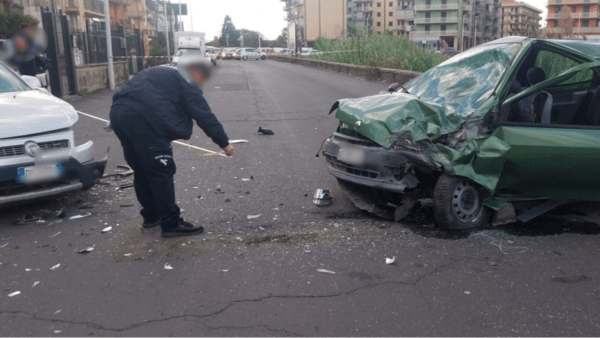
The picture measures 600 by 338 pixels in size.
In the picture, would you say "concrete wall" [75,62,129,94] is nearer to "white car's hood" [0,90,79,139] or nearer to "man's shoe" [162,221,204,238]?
"white car's hood" [0,90,79,139]

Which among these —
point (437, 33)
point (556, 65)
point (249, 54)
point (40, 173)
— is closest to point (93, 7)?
point (249, 54)

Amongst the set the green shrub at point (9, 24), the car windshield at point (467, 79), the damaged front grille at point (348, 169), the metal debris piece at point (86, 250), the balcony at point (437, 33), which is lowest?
the metal debris piece at point (86, 250)

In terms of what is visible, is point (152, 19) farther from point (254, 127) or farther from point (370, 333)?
point (370, 333)

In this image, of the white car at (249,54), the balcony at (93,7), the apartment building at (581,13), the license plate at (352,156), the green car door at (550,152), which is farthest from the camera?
the apartment building at (581,13)

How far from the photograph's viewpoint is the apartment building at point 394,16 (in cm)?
12962

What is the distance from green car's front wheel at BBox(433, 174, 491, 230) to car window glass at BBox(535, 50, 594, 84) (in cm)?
161

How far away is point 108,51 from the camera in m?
22.6

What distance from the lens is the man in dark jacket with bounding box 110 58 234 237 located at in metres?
4.81

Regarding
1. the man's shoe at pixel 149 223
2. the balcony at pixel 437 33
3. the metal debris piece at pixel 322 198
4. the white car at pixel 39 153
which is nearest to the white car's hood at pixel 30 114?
the white car at pixel 39 153

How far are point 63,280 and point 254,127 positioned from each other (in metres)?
7.90

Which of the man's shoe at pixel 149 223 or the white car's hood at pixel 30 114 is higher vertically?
the white car's hood at pixel 30 114

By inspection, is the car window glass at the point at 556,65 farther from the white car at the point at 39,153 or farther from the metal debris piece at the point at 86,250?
the white car at the point at 39,153

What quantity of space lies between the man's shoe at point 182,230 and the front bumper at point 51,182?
54.2 inches

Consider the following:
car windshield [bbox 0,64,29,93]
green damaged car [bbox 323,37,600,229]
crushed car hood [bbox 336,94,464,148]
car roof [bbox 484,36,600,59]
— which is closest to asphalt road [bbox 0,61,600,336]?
green damaged car [bbox 323,37,600,229]
